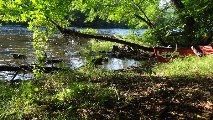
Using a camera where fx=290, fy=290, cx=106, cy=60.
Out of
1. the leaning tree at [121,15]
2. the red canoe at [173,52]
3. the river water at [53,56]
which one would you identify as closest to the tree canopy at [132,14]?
the leaning tree at [121,15]

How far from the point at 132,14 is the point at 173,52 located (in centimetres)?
815

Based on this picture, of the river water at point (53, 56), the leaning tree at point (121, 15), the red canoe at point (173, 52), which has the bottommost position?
the river water at point (53, 56)

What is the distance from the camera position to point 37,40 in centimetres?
1159

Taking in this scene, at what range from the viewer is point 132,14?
81.5 ft

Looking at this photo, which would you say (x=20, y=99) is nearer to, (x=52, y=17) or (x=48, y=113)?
(x=48, y=113)

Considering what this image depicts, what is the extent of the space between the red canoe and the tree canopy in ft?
2.40

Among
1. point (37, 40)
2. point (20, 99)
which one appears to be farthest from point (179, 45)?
point (20, 99)

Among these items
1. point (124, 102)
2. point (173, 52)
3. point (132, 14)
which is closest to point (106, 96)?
point (124, 102)

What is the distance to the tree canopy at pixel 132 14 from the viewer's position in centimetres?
1173

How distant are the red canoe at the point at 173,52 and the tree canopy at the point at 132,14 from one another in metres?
0.73

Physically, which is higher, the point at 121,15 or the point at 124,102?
the point at 121,15

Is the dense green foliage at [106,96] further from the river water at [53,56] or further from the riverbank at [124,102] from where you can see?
the river water at [53,56]

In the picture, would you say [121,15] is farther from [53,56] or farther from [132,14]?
[53,56]

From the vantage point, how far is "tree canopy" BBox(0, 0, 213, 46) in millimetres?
11727
